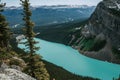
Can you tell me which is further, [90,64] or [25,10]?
[90,64]

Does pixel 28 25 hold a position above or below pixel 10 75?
above

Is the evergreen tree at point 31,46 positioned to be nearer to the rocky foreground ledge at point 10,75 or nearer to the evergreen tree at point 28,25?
the evergreen tree at point 28,25

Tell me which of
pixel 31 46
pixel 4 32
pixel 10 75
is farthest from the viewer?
pixel 4 32

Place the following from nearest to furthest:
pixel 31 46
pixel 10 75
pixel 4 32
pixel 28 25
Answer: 1. pixel 10 75
2. pixel 28 25
3. pixel 31 46
4. pixel 4 32

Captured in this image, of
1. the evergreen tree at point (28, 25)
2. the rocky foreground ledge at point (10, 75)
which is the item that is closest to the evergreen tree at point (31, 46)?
the evergreen tree at point (28, 25)

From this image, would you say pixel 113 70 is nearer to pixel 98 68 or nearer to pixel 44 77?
pixel 98 68

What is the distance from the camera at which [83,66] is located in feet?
601

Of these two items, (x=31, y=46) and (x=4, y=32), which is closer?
(x=31, y=46)

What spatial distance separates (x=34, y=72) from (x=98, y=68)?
13767cm

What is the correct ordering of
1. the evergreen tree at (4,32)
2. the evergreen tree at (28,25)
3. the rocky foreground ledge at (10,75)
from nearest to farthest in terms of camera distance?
1. the rocky foreground ledge at (10,75)
2. the evergreen tree at (28,25)
3. the evergreen tree at (4,32)

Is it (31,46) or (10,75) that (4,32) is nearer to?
(31,46)

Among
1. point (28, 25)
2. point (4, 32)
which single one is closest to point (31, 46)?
point (28, 25)

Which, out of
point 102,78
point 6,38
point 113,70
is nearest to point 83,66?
point 113,70

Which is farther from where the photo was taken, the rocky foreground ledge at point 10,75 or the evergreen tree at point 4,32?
the evergreen tree at point 4,32
